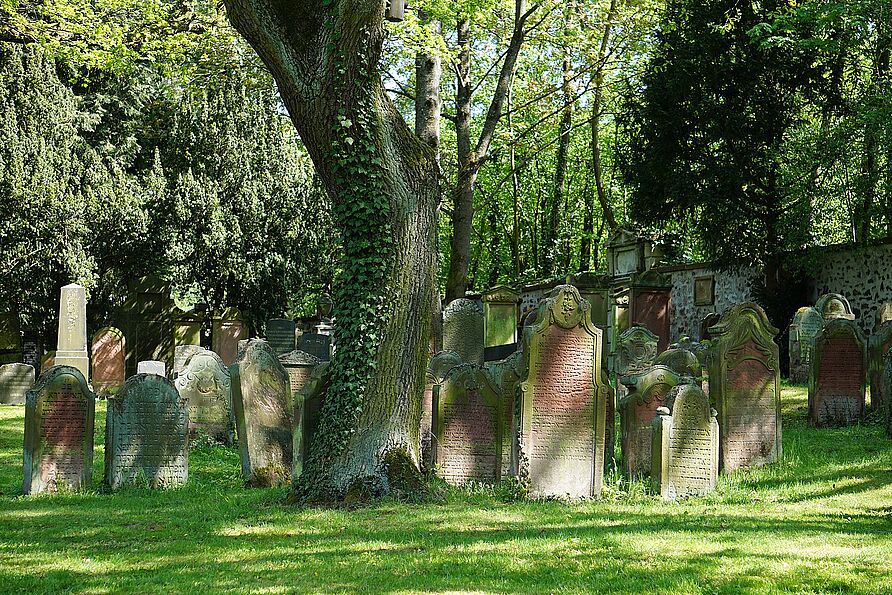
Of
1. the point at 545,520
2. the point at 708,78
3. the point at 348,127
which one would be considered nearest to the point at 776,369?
the point at 545,520

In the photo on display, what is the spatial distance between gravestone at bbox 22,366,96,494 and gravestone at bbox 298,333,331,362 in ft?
28.2

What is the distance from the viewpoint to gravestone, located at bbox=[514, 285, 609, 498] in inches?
343

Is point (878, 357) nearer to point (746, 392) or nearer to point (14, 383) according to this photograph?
point (746, 392)

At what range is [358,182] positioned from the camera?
809 cm

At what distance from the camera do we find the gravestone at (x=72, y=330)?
17.9 metres

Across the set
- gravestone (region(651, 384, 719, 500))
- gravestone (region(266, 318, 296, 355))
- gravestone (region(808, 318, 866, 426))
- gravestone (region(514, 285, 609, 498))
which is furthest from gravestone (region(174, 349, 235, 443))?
gravestone (region(266, 318, 296, 355))

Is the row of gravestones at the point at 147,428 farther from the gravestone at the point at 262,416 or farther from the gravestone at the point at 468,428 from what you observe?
the gravestone at the point at 468,428

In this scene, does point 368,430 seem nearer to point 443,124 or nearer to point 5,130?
point 5,130

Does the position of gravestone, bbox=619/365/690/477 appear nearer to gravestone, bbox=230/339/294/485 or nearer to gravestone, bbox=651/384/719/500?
gravestone, bbox=651/384/719/500

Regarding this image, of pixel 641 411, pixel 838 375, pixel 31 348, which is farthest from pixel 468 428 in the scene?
pixel 31 348

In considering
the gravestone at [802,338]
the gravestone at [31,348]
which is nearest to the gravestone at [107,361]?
the gravestone at [31,348]

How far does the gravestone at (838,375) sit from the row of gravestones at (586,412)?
2.20 metres

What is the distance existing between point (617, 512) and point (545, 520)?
71cm

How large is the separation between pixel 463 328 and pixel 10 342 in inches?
551
